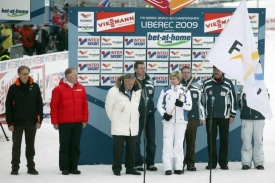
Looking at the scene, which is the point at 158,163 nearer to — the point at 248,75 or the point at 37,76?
the point at 248,75

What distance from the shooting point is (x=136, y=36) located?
14570mm

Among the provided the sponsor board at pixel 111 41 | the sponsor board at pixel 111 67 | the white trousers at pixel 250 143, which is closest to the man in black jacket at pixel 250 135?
the white trousers at pixel 250 143

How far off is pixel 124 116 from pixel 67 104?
0.96 m

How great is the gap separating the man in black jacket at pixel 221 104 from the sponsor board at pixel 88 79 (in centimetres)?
191

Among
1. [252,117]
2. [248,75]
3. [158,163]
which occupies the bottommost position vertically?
[158,163]

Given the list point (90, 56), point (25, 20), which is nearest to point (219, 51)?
point (90, 56)

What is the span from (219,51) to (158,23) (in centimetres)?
307

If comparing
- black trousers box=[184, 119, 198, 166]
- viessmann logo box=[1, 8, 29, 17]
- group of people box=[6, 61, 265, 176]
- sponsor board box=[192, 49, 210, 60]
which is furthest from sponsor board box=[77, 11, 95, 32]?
viessmann logo box=[1, 8, 29, 17]

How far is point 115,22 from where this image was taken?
Answer: 14.5 metres

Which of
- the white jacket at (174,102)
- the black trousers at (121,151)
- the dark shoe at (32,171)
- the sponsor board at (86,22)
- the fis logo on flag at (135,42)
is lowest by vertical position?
the dark shoe at (32,171)

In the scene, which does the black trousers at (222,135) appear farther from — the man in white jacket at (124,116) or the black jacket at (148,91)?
the man in white jacket at (124,116)

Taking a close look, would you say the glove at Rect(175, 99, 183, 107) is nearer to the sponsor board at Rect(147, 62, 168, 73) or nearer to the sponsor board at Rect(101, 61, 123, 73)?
the sponsor board at Rect(147, 62, 168, 73)

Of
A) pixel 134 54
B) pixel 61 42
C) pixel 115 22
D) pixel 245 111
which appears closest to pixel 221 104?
pixel 245 111

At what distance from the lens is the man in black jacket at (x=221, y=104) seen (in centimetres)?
1420
